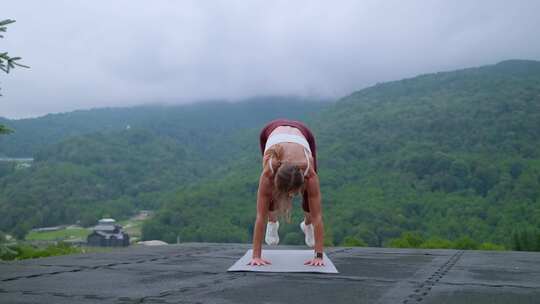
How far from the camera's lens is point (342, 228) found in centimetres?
2642

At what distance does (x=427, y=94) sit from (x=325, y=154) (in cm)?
1935

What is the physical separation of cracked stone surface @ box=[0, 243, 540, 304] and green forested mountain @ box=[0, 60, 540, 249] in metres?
14.1

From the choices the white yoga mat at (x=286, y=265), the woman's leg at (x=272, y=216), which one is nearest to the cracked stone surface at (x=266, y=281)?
the white yoga mat at (x=286, y=265)

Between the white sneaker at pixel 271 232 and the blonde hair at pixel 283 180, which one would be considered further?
the white sneaker at pixel 271 232

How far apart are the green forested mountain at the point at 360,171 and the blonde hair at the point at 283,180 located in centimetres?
1467

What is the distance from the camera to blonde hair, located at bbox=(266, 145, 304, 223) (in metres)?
3.69

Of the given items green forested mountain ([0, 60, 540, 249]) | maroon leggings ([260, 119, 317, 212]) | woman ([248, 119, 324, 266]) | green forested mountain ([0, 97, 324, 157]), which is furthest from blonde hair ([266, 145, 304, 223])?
green forested mountain ([0, 97, 324, 157])

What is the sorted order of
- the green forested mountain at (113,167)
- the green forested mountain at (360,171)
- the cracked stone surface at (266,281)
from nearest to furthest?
the cracked stone surface at (266,281), the green forested mountain at (360,171), the green forested mountain at (113,167)

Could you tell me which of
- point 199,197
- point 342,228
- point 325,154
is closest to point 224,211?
point 199,197

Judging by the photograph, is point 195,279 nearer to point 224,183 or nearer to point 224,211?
point 224,211

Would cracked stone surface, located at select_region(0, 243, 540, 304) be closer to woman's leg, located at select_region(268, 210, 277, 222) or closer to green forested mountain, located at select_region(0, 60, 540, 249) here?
woman's leg, located at select_region(268, 210, 277, 222)

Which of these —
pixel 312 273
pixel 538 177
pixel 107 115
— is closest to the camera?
pixel 312 273

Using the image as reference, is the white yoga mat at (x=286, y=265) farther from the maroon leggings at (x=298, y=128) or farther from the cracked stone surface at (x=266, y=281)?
the maroon leggings at (x=298, y=128)

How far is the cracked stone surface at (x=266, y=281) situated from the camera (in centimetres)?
282
